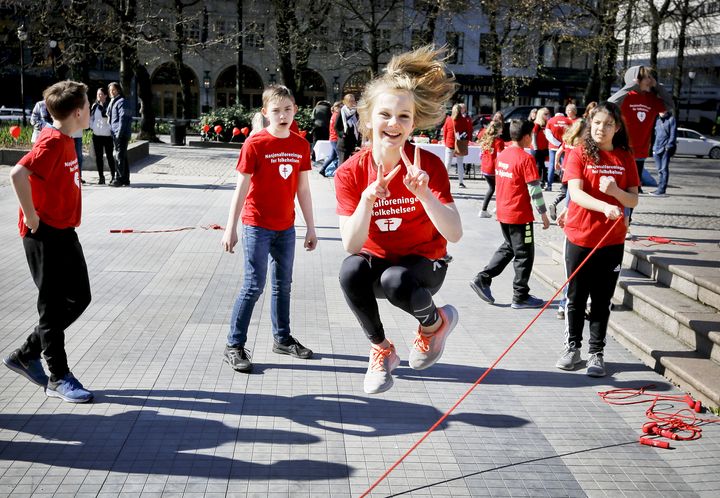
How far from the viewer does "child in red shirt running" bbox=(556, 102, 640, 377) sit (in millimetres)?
5480

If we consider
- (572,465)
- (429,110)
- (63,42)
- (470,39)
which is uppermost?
(470,39)

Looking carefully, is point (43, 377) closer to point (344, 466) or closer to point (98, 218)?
point (344, 466)

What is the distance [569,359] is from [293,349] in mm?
2127

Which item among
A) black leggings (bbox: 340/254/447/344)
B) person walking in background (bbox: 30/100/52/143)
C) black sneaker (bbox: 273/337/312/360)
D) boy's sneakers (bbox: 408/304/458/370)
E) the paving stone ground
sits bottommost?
the paving stone ground

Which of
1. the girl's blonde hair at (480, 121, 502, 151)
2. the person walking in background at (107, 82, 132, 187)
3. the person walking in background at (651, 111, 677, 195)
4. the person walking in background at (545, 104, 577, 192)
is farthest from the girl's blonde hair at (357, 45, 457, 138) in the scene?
the person walking in background at (651, 111, 677, 195)

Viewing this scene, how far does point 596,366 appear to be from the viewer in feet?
18.3

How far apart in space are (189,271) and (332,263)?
1.79m

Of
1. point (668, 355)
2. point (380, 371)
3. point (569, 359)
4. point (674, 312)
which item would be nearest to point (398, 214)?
point (380, 371)

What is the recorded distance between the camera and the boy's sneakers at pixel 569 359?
5.70 meters

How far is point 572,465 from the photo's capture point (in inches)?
161

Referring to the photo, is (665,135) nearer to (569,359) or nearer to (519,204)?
(519,204)

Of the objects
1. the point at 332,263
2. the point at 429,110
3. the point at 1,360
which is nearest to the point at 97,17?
the point at 332,263

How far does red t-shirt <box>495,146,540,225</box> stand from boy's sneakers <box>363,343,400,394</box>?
12.4ft

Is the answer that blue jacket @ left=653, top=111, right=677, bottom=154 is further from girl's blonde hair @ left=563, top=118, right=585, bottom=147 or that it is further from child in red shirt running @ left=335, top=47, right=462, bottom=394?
child in red shirt running @ left=335, top=47, right=462, bottom=394
